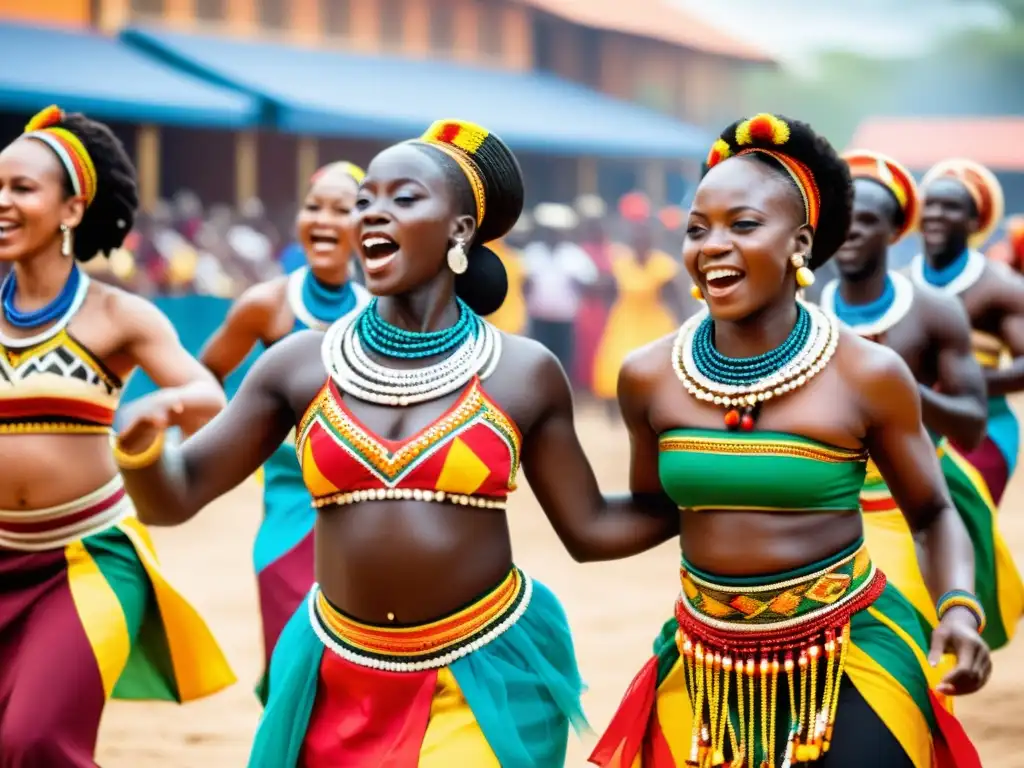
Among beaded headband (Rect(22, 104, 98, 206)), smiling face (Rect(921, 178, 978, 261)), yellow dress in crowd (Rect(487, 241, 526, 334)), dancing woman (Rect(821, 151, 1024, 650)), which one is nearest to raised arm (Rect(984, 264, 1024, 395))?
smiling face (Rect(921, 178, 978, 261))

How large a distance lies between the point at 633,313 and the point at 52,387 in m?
14.0

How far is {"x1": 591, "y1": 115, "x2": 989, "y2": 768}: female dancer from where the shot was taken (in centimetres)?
371

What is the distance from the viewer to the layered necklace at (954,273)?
25.1 ft

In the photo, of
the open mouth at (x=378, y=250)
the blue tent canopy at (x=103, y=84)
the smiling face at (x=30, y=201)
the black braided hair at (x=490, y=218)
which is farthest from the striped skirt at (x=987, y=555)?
the blue tent canopy at (x=103, y=84)

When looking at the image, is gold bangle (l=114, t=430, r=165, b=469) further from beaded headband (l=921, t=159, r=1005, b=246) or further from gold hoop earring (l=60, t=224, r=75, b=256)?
beaded headband (l=921, t=159, r=1005, b=246)

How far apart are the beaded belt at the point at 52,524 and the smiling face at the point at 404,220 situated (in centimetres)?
145

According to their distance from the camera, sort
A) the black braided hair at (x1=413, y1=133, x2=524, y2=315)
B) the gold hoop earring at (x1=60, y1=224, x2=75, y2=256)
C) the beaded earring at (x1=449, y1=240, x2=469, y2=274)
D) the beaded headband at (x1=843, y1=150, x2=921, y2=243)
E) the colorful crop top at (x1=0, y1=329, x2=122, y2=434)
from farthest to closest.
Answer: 1. the beaded headband at (x1=843, y1=150, x2=921, y2=243)
2. the gold hoop earring at (x1=60, y1=224, x2=75, y2=256)
3. the colorful crop top at (x1=0, y1=329, x2=122, y2=434)
4. the black braided hair at (x1=413, y1=133, x2=524, y2=315)
5. the beaded earring at (x1=449, y1=240, x2=469, y2=274)

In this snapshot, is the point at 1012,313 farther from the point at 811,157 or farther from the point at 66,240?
the point at 66,240

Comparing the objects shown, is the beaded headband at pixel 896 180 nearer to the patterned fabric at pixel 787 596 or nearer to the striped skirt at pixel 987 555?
the striped skirt at pixel 987 555

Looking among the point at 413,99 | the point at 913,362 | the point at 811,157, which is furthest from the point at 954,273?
the point at 413,99

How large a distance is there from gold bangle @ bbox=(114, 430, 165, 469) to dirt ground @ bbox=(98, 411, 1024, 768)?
3289 mm

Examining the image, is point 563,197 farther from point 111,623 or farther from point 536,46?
point 111,623

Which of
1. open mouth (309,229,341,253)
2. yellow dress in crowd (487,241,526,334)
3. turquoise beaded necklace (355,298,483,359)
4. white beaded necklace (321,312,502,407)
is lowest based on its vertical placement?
yellow dress in crowd (487,241,526,334)

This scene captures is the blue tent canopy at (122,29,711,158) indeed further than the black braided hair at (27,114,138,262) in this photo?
Yes
